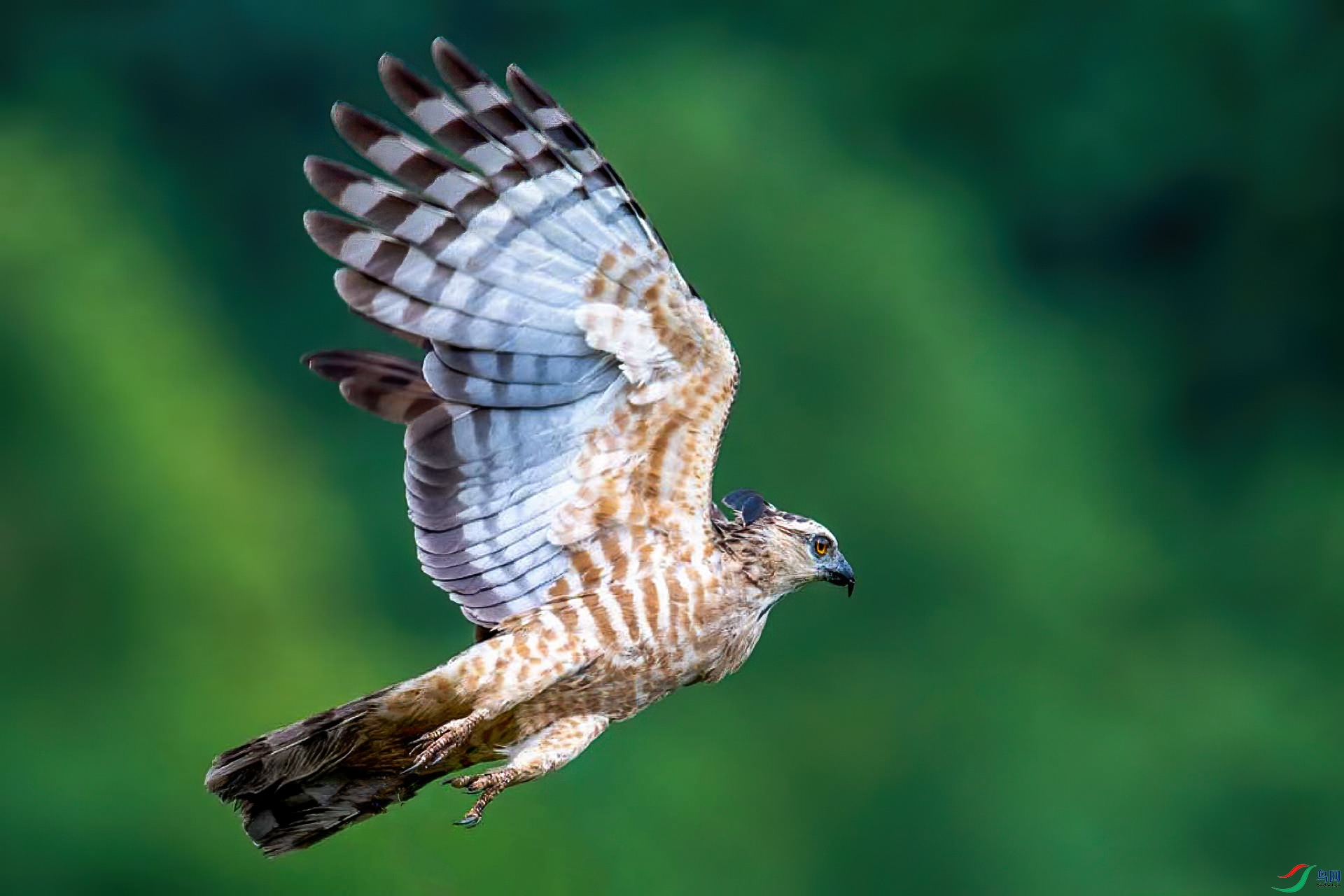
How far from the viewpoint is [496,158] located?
3.58 metres

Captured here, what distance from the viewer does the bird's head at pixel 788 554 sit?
3.95 m

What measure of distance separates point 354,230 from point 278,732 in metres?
1.19

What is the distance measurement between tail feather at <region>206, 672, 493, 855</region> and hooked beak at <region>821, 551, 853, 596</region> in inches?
37.7

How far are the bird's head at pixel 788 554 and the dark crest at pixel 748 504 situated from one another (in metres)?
0.05

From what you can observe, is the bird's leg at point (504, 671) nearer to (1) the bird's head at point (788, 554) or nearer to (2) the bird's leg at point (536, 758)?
(2) the bird's leg at point (536, 758)

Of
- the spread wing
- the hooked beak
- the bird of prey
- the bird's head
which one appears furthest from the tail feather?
the hooked beak

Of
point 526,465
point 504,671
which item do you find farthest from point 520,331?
point 504,671

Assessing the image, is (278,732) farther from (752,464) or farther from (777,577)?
(752,464)

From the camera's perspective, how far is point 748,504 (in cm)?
415

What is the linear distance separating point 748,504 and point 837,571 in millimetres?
318

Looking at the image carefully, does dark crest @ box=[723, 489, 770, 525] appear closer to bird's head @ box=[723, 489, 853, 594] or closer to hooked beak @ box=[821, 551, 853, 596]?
bird's head @ box=[723, 489, 853, 594]

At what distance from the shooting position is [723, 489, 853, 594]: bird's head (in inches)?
155

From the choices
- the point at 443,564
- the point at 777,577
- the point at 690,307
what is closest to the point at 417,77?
the point at 690,307

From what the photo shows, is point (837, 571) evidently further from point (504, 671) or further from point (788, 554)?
point (504, 671)
